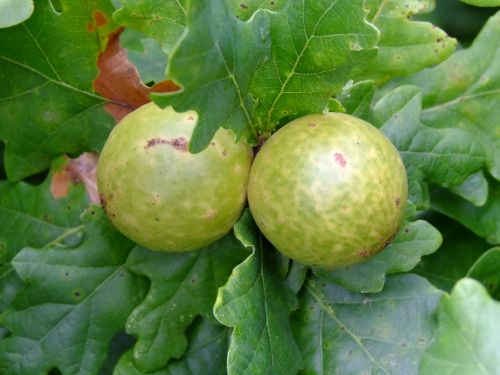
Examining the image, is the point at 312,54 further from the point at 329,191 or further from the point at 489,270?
the point at 489,270

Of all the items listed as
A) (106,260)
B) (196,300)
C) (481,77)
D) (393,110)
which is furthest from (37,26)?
(481,77)

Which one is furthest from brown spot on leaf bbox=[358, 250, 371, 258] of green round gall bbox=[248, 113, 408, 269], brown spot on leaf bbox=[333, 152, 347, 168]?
brown spot on leaf bbox=[333, 152, 347, 168]

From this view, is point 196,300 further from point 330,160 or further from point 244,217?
point 330,160

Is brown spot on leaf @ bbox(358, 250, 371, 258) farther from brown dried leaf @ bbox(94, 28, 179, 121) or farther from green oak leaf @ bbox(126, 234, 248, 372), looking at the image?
brown dried leaf @ bbox(94, 28, 179, 121)

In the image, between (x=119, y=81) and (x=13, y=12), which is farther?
(x=119, y=81)

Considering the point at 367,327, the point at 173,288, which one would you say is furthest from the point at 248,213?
the point at 367,327

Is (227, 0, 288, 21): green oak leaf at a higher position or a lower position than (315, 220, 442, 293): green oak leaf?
higher
